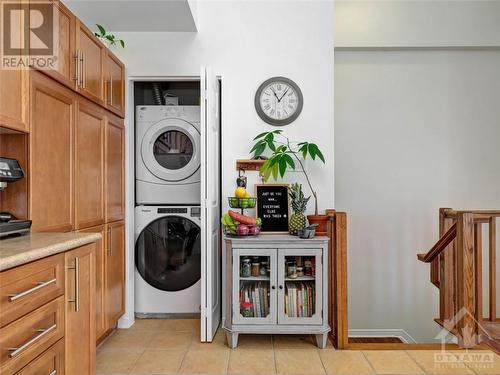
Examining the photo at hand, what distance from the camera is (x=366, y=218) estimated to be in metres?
3.89

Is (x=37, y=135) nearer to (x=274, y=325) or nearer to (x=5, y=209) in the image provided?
(x=5, y=209)

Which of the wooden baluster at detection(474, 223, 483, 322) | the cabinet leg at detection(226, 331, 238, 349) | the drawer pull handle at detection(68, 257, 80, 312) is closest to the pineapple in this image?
the cabinet leg at detection(226, 331, 238, 349)

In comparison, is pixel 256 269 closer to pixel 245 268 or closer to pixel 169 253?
pixel 245 268

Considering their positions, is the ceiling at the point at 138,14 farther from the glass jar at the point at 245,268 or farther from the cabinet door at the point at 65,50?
the glass jar at the point at 245,268

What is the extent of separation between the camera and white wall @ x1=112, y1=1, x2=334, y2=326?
10.3 feet

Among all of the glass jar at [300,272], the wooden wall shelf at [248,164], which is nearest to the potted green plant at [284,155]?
the wooden wall shelf at [248,164]

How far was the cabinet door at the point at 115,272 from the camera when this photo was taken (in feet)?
9.09

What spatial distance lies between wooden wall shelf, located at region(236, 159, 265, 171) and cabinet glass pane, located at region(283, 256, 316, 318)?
2.65 feet

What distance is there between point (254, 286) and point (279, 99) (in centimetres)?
150

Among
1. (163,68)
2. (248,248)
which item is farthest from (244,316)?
(163,68)

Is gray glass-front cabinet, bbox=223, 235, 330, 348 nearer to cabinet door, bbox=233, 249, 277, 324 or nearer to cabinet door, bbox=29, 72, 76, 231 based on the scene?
cabinet door, bbox=233, 249, 277, 324

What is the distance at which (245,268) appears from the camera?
274cm

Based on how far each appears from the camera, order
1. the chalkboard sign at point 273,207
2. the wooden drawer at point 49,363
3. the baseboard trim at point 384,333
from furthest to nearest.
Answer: the baseboard trim at point 384,333 → the chalkboard sign at point 273,207 → the wooden drawer at point 49,363

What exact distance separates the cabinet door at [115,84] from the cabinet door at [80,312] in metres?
1.44
